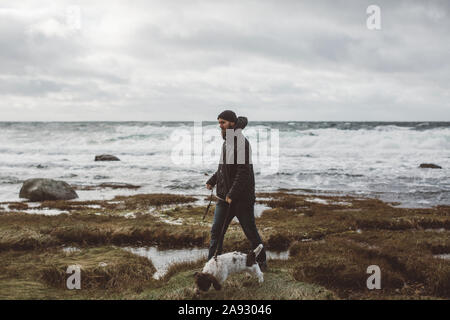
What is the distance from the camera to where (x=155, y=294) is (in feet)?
18.8

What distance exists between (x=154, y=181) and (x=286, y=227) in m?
18.4

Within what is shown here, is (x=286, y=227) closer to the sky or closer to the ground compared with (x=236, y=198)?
closer to the ground

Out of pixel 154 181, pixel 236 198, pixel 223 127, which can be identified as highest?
pixel 223 127

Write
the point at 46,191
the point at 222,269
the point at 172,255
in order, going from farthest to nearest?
the point at 46,191 → the point at 172,255 → the point at 222,269

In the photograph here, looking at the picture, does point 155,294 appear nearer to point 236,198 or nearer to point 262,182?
point 236,198

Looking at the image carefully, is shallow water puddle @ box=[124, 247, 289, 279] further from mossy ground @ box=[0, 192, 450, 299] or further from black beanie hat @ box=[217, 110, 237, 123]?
black beanie hat @ box=[217, 110, 237, 123]

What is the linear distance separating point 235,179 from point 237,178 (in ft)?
0.13

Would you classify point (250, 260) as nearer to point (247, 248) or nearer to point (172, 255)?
point (247, 248)

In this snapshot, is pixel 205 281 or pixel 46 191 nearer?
pixel 205 281

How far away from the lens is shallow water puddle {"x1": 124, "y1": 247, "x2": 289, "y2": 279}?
334 inches

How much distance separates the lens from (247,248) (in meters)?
9.45
